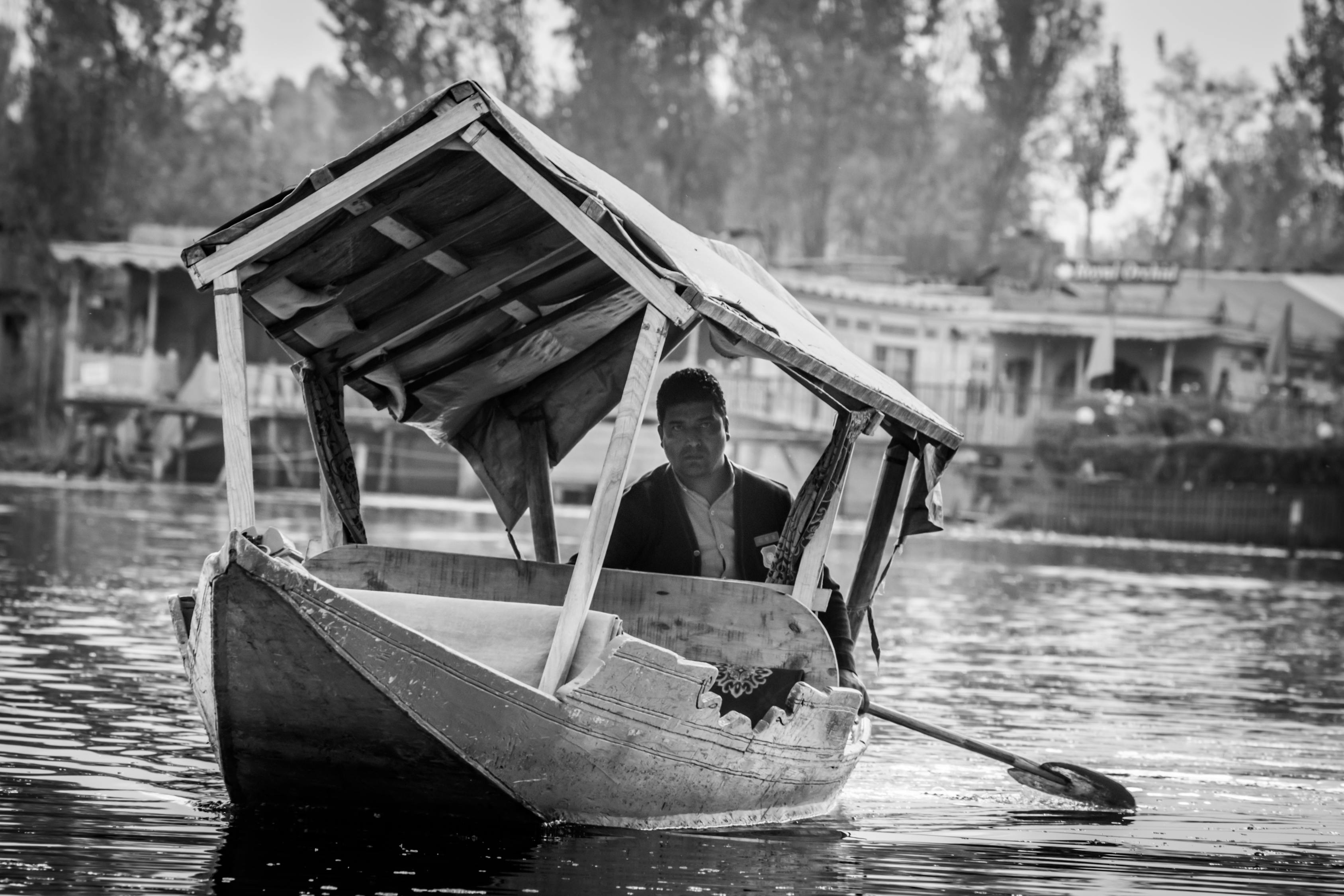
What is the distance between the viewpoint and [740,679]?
7.00 m

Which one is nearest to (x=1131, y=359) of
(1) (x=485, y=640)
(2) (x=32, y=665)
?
(2) (x=32, y=665)

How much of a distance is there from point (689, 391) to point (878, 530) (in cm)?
160

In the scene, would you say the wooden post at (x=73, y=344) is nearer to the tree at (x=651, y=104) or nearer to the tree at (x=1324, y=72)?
the tree at (x=651, y=104)

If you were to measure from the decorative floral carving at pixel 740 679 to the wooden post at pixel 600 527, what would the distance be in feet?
3.47

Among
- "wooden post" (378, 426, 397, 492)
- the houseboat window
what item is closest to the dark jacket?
"wooden post" (378, 426, 397, 492)

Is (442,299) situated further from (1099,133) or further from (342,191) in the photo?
(1099,133)

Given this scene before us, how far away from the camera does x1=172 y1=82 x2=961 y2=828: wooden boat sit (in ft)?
19.0

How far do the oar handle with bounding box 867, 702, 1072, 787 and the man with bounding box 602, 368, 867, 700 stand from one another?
876 mm

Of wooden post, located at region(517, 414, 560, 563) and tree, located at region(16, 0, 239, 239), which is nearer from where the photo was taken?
wooden post, located at region(517, 414, 560, 563)

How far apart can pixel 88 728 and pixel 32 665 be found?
2276 mm

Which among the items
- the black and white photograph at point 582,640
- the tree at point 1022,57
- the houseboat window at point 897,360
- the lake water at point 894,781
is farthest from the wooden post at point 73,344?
the tree at point 1022,57

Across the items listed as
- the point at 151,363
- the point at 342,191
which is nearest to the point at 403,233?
the point at 342,191

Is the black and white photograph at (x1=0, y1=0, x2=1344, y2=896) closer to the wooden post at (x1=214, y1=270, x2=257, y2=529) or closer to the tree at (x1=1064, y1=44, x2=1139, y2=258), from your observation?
the wooden post at (x1=214, y1=270, x2=257, y2=529)

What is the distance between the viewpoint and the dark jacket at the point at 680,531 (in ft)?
24.7
